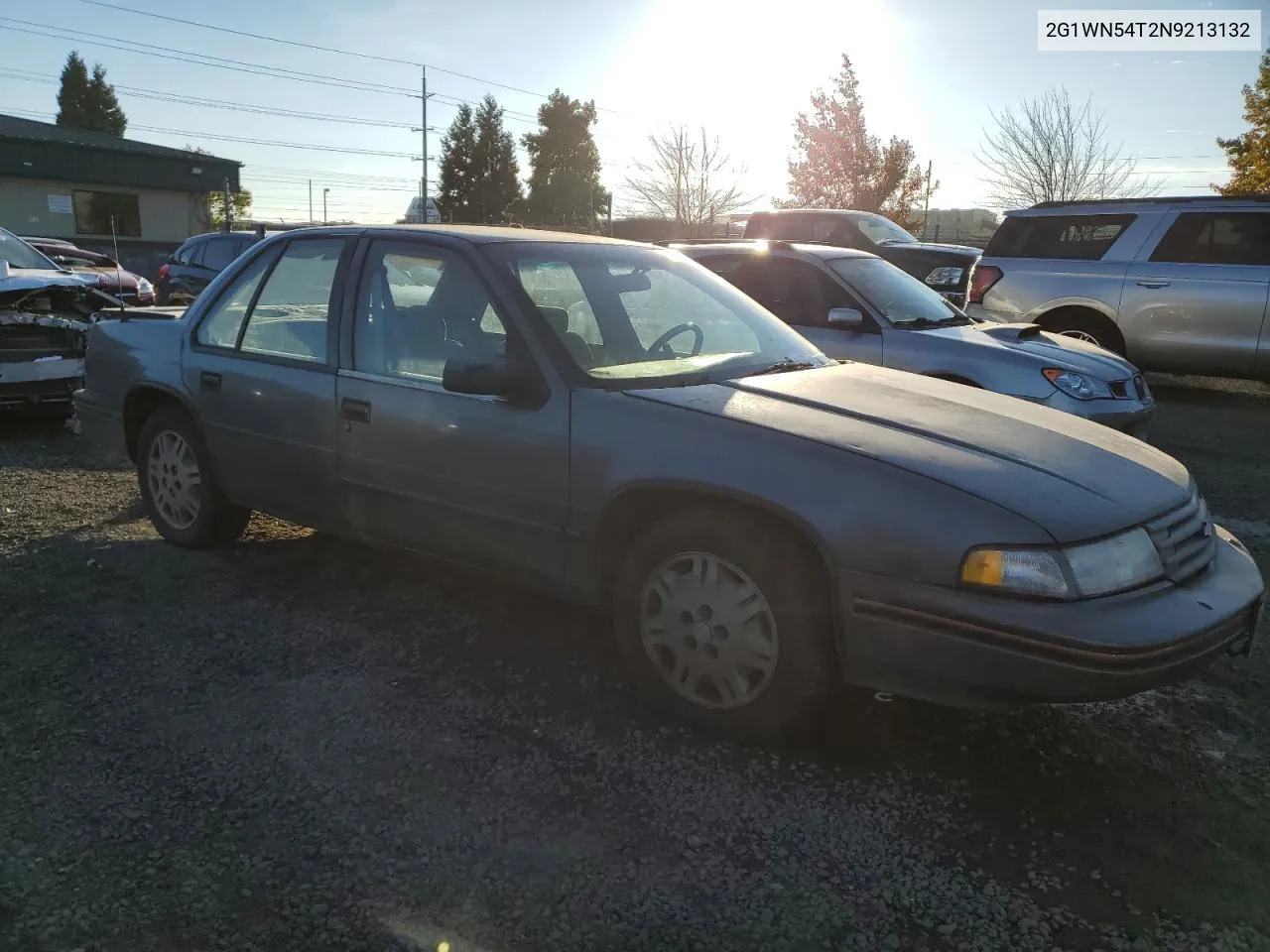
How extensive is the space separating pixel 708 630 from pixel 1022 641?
3.01 feet

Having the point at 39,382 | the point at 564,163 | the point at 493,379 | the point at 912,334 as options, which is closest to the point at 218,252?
the point at 39,382

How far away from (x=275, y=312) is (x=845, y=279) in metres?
3.83

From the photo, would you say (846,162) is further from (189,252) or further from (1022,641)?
(1022,641)

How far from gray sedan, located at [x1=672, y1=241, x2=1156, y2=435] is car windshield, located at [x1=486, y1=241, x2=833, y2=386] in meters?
2.32

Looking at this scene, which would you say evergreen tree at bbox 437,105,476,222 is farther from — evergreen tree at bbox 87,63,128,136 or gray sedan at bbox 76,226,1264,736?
gray sedan at bbox 76,226,1264,736

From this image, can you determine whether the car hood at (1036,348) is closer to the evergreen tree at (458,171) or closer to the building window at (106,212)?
the building window at (106,212)

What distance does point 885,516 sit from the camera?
8.75 ft

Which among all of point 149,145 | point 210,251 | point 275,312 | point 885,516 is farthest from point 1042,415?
point 149,145

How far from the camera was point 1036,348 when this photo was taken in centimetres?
648

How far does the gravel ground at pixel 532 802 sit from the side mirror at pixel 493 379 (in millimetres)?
1027

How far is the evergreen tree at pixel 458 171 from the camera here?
54.3 metres

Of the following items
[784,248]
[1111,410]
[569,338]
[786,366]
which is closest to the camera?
[569,338]

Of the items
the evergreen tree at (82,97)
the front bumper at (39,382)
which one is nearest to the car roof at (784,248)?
the front bumper at (39,382)

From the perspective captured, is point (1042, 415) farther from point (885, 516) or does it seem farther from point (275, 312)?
point (275, 312)
